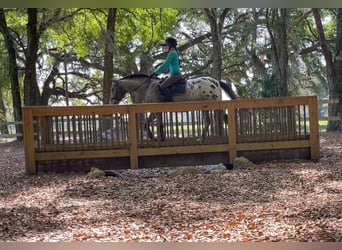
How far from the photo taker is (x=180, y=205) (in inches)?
130

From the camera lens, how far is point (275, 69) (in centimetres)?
1029

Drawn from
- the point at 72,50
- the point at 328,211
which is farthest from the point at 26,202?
the point at 72,50

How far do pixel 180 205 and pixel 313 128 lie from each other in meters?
2.29

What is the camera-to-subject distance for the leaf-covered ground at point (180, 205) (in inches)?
104

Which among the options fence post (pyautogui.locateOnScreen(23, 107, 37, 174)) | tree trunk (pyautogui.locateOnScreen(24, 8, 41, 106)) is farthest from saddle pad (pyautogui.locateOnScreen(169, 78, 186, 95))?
tree trunk (pyautogui.locateOnScreen(24, 8, 41, 106))

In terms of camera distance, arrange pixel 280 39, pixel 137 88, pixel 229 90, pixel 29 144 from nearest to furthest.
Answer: pixel 29 144 < pixel 137 88 < pixel 229 90 < pixel 280 39

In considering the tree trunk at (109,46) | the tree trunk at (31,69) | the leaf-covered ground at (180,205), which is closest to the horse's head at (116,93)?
the leaf-covered ground at (180,205)

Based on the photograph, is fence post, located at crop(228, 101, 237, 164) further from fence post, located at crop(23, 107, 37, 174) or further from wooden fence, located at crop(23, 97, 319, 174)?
fence post, located at crop(23, 107, 37, 174)

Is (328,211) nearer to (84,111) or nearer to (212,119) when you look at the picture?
(212,119)

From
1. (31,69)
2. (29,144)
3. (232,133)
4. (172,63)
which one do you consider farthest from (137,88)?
(31,69)

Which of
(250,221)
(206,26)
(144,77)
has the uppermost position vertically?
(206,26)

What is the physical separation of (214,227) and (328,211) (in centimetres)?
81

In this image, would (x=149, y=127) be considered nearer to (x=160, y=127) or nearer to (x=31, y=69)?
(x=160, y=127)

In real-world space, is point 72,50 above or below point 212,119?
above
